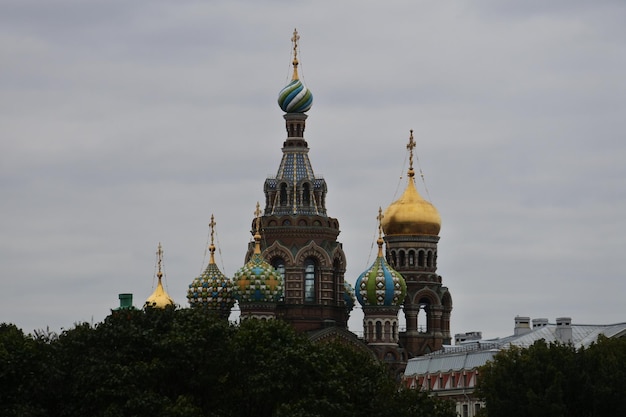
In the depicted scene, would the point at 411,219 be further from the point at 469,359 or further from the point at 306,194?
the point at 469,359

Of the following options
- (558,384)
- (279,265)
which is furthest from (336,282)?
(558,384)

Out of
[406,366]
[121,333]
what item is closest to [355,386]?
[121,333]

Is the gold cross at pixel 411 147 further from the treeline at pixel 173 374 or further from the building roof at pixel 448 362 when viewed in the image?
the treeline at pixel 173 374

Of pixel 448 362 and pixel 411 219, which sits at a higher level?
pixel 411 219

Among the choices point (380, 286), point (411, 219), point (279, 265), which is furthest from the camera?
point (411, 219)

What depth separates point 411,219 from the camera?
118188 millimetres

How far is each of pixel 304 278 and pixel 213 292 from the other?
5.17m

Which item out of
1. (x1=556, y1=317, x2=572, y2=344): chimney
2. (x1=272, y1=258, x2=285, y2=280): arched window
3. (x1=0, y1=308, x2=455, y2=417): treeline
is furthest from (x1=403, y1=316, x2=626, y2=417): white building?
(x1=0, y1=308, x2=455, y2=417): treeline

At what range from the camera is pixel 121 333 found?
229ft

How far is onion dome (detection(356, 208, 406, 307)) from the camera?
368 ft

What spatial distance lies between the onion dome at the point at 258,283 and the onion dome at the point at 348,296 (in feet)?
20.4

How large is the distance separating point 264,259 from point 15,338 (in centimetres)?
4108

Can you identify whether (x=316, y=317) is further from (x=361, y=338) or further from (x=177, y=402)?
(x=177, y=402)

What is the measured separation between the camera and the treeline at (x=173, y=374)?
223 ft
